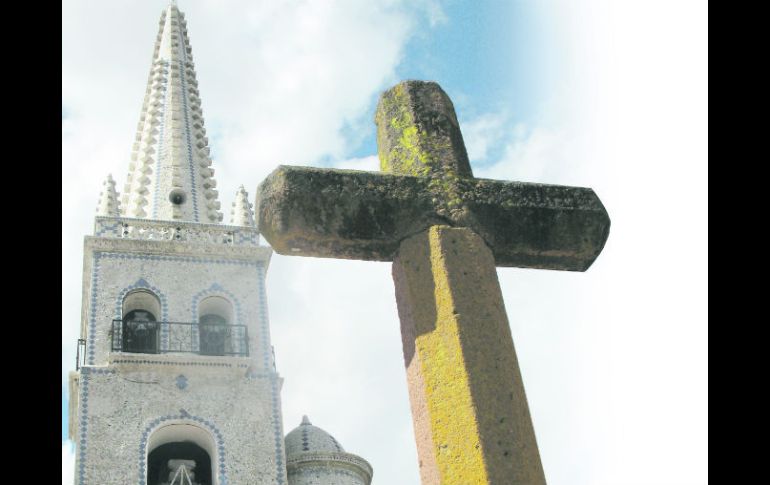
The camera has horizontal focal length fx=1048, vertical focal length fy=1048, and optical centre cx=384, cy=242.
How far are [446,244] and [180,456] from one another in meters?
16.7

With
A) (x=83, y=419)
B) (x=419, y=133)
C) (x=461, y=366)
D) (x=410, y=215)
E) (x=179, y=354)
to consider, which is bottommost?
(x=461, y=366)

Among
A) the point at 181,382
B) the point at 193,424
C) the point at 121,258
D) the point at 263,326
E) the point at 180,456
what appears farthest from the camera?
the point at 121,258

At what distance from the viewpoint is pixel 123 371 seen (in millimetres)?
19719

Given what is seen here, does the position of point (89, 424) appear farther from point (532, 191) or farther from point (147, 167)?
point (532, 191)

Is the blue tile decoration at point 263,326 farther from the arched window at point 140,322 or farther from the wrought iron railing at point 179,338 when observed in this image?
the arched window at point 140,322

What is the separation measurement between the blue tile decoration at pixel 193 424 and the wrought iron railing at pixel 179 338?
1355 mm

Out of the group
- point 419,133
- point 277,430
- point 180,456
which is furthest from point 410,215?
point 180,456

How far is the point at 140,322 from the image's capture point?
20.5m

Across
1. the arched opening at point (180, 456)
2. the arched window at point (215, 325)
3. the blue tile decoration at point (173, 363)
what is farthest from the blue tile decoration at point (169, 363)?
the arched opening at point (180, 456)

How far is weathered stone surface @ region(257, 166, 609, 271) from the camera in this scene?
4.39m

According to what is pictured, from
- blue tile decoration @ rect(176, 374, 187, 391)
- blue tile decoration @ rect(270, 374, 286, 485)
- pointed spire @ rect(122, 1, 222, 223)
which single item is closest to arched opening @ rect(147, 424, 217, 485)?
blue tile decoration @ rect(176, 374, 187, 391)

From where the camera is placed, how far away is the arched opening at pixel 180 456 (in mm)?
19172

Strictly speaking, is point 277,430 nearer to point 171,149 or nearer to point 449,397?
point 171,149

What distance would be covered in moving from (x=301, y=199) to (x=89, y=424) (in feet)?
51.7
